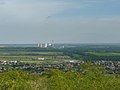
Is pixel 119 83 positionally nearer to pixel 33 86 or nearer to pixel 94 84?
pixel 94 84

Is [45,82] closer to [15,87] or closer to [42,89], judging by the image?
[42,89]

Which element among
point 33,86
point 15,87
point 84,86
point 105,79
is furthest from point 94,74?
point 15,87

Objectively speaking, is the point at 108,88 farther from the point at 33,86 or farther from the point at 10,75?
the point at 10,75

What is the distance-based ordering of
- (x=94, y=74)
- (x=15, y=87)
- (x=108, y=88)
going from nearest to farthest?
(x=15, y=87)
(x=108, y=88)
(x=94, y=74)

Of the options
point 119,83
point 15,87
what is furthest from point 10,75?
point 119,83

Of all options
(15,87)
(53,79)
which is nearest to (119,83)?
(53,79)

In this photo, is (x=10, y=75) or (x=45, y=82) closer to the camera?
(x=45, y=82)

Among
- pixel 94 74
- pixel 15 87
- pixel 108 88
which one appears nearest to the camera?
pixel 15 87
